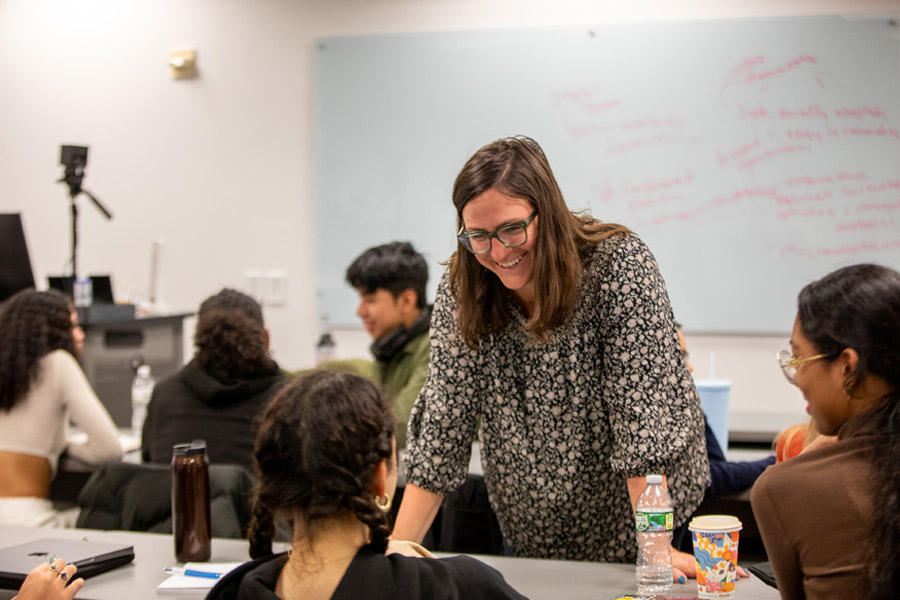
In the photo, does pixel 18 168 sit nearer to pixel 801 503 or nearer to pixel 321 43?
pixel 321 43

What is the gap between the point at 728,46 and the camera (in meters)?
3.92

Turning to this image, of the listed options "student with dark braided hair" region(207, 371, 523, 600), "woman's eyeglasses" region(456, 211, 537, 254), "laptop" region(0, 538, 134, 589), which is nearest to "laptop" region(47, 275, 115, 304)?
"laptop" region(0, 538, 134, 589)

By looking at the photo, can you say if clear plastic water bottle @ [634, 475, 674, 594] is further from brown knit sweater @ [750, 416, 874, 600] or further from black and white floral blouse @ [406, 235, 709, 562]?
brown knit sweater @ [750, 416, 874, 600]

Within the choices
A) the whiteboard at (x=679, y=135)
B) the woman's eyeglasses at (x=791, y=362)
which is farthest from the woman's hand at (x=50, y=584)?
the whiteboard at (x=679, y=135)

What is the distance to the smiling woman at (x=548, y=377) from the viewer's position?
5.10 feet

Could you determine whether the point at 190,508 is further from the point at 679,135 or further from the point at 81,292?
the point at 679,135

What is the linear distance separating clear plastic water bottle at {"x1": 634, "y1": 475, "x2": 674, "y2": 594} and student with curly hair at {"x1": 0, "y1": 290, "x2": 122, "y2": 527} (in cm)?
185

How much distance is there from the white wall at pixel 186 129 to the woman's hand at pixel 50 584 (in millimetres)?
3043

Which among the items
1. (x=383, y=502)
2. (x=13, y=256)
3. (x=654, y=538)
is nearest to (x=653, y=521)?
(x=654, y=538)

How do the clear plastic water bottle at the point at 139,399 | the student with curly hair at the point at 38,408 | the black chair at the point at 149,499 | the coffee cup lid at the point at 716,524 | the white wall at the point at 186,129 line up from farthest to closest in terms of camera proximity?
the white wall at the point at 186,129
the clear plastic water bottle at the point at 139,399
the student with curly hair at the point at 38,408
the black chair at the point at 149,499
the coffee cup lid at the point at 716,524

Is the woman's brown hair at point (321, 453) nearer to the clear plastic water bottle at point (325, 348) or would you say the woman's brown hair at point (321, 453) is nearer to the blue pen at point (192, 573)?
the blue pen at point (192, 573)

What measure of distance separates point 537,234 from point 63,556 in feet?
3.58

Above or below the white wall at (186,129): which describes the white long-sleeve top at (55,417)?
below

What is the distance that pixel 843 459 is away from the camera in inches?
48.7
